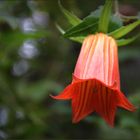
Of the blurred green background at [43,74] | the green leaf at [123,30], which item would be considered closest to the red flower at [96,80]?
the green leaf at [123,30]

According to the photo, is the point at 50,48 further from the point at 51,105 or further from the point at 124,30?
the point at 124,30

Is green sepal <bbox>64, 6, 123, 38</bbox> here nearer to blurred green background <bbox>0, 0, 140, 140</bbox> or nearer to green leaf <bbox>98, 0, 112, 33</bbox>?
green leaf <bbox>98, 0, 112, 33</bbox>

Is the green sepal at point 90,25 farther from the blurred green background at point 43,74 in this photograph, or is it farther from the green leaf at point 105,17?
the blurred green background at point 43,74

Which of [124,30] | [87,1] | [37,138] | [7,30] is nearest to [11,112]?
[37,138]

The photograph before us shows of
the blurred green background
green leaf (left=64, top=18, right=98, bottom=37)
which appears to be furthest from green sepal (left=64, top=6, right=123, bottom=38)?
the blurred green background

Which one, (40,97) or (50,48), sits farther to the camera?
(50,48)
